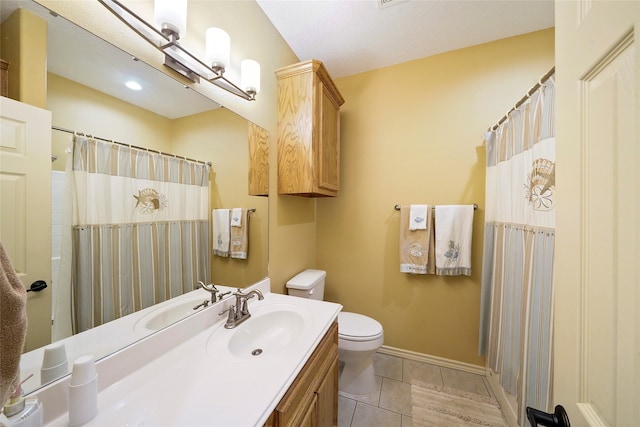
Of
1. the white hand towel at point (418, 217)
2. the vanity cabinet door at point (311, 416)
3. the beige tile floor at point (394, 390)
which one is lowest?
the beige tile floor at point (394, 390)

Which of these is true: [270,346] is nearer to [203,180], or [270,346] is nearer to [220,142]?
[203,180]

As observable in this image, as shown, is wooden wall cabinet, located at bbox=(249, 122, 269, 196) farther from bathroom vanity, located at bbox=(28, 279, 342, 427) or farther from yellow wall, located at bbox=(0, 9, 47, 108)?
yellow wall, located at bbox=(0, 9, 47, 108)

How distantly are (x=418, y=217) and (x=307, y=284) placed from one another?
1053 mm

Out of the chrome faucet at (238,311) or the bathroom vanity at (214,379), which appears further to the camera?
the chrome faucet at (238,311)

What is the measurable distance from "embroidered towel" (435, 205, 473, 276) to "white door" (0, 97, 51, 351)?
81.3 inches

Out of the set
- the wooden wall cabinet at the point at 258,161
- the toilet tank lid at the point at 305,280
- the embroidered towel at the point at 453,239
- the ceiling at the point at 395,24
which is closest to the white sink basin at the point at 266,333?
the toilet tank lid at the point at 305,280

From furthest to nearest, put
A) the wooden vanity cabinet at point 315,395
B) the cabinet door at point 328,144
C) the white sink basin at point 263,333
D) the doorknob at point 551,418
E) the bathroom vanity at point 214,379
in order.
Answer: the cabinet door at point 328,144 → the white sink basin at point 263,333 → the wooden vanity cabinet at point 315,395 → the bathroom vanity at point 214,379 → the doorknob at point 551,418

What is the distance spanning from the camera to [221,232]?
3.72 ft

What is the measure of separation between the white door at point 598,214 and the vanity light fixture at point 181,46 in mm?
1130

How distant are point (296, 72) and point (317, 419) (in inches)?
76.4

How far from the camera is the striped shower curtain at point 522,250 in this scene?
1013 millimetres

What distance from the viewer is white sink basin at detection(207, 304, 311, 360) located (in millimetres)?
914

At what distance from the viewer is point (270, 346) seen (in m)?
1.07

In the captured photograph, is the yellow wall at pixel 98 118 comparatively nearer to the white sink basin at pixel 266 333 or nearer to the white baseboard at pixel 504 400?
the white sink basin at pixel 266 333
